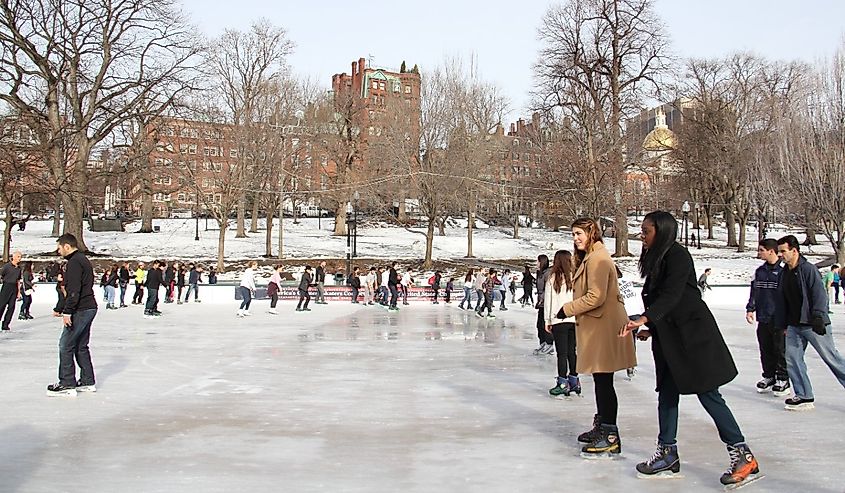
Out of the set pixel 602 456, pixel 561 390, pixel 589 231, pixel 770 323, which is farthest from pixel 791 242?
pixel 602 456

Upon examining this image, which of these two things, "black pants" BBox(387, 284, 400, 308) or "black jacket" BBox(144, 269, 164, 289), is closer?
"black jacket" BBox(144, 269, 164, 289)

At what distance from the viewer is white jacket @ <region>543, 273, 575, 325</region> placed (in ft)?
27.0

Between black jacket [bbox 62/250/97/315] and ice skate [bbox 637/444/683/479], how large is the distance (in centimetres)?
581

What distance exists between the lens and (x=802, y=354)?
298 inches

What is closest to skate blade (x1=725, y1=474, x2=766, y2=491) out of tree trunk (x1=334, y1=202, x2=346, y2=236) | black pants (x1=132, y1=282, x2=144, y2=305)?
black pants (x1=132, y1=282, x2=144, y2=305)

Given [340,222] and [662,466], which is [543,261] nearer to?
[662,466]

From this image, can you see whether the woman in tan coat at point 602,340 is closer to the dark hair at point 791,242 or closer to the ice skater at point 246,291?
the dark hair at point 791,242

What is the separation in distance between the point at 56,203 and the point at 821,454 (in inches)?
1852

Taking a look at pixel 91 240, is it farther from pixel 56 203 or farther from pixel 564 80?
pixel 564 80

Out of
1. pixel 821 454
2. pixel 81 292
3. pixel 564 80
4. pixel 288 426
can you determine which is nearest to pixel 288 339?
pixel 81 292

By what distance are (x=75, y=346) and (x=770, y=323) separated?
752cm

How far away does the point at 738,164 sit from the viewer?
47.2 meters

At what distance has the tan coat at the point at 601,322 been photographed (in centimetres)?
564

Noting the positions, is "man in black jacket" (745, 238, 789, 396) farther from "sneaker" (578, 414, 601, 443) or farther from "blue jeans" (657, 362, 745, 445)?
"blue jeans" (657, 362, 745, 445)
